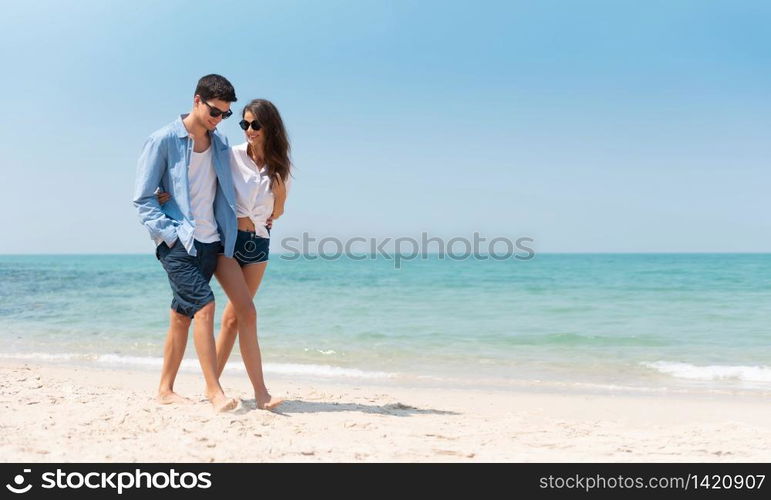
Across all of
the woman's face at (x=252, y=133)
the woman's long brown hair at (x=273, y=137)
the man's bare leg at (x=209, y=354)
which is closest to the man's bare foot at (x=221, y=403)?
the man's bare leg at (x=209, y=354)

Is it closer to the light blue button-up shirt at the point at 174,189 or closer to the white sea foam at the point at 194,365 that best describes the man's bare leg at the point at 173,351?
the light blue button-up shirt at the point at 174,189

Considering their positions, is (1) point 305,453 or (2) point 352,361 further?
(2) point 352,361

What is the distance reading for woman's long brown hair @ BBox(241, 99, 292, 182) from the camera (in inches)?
151

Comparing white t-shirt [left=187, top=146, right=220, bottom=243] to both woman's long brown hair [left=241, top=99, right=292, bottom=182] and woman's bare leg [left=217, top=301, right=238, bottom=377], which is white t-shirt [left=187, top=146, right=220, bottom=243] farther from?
woman's bare leg [left=217, top=301, right=238, bottom=377]

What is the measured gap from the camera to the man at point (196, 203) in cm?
371

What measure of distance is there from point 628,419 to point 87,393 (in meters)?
3.93

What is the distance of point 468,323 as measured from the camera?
466 inches

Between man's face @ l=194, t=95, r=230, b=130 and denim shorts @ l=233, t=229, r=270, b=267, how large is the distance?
0.67 meters

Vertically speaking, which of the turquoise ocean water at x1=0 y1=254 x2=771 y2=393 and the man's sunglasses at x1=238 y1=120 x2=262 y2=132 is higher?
the man's sunglasses at x1=238 y1=120 x2=262 y2=132

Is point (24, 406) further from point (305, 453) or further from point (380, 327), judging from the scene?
point (380, 327)
